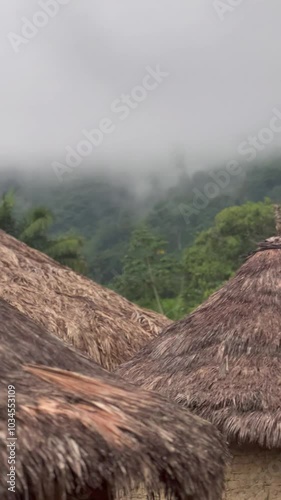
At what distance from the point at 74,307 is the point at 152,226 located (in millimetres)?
47825

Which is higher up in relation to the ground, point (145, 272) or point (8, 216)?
point (8, 216)

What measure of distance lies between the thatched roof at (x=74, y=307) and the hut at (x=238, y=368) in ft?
2.44

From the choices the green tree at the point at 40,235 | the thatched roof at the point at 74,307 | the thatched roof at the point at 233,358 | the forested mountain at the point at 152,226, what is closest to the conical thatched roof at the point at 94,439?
the thatched roof at the point at 233,358

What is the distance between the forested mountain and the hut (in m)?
1.30

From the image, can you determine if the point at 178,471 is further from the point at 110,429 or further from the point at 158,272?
the point at 158,272

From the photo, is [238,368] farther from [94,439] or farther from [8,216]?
[8,216]

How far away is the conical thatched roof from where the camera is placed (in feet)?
13.2

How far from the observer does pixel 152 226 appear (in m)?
57.6

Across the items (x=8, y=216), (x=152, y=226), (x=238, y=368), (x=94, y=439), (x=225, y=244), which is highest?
(x=152, y=226)

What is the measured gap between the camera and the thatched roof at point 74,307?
930cm

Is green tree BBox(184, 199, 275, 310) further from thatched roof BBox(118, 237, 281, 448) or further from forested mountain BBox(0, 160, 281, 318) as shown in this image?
thatched roof BBox(118, 237, 281, 448)

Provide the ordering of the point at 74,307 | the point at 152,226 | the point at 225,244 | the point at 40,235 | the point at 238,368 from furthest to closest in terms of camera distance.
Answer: the point at 152,226 → the point at 225,244 → the point at 40,235 → the point at 74,307 → the point at 238,368

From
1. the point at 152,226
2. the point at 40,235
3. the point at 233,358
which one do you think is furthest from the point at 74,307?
the point at 152,226

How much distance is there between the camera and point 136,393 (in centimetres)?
485
